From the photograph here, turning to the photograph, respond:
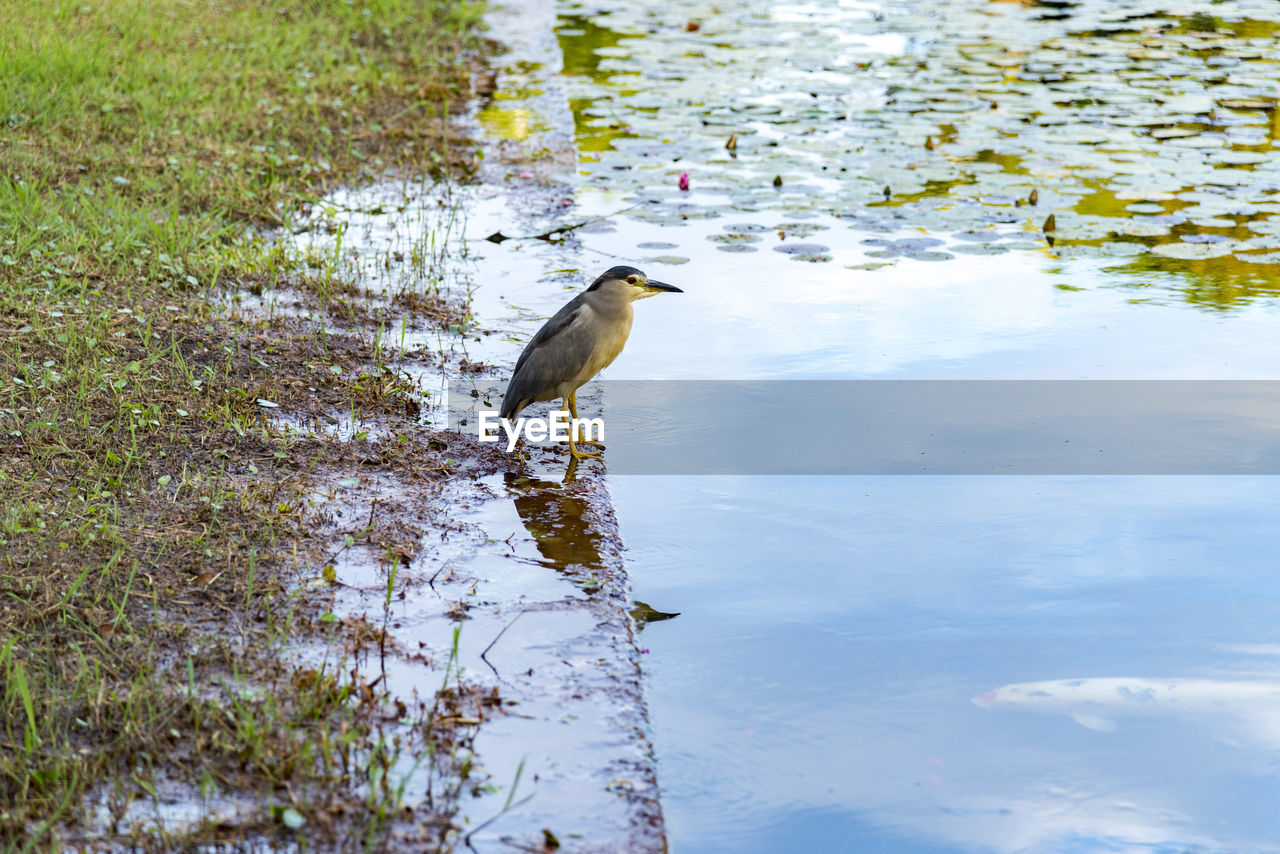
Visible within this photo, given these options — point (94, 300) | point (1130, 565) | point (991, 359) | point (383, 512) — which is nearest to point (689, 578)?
point (383, 512)

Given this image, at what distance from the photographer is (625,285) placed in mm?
4477

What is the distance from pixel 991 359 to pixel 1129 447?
2.76 ft

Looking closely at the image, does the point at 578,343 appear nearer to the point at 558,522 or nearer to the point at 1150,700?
the point at 558,522

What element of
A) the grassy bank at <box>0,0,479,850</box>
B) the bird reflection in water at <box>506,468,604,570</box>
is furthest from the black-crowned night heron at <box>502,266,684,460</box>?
the grassy bank at <box>0,0,479,850</box>

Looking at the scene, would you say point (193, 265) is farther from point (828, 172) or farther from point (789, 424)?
point (828, 172)

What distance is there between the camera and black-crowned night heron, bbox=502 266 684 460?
4.41m

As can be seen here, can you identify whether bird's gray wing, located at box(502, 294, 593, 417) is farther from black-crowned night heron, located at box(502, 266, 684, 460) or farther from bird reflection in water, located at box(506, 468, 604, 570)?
bird reflection in water, located at box(506, 468, 604, 570)

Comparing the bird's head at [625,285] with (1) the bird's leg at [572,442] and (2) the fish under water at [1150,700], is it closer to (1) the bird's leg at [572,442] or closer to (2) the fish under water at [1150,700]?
(1) the bird's leg at [572,442]

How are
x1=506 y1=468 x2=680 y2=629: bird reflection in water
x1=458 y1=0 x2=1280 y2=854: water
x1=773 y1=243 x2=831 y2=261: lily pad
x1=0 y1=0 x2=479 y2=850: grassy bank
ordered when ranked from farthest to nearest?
x1=773 y1=243 x2=831 y2=261: lily pad → x1=506 y1=468 x2=680 y2=629: bird reflection in water → x1=458 y1=0 x2=1280 y2=854: water → x1=0 y1=0 x2=479 y2=850: grassy bank

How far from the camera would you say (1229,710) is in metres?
3.10

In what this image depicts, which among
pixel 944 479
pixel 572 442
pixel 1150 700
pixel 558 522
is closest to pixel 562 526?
pixel 558 522

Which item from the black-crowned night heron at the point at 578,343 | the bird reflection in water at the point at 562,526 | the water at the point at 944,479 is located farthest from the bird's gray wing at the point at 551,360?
the water at the point at 944,479

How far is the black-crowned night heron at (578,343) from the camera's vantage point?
441 centimetres

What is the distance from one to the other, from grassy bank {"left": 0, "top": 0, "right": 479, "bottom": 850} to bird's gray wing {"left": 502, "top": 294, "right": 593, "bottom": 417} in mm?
530
